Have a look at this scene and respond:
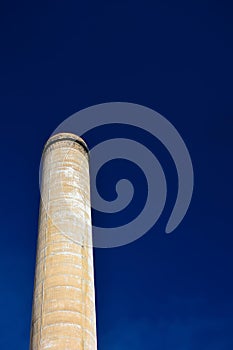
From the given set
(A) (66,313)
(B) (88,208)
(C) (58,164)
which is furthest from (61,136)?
(A) (66,313)

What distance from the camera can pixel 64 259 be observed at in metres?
14.9

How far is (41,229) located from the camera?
16156 mm

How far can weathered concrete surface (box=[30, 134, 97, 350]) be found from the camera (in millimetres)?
13508

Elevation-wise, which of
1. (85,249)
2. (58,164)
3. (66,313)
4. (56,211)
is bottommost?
(66,313)

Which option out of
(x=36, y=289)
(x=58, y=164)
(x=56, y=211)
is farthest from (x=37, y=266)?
(x=58, y=164)

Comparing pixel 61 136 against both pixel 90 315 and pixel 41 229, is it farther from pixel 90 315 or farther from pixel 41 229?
pixel 90 315

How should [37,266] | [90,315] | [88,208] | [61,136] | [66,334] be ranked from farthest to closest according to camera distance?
[61,136] < [88,208] < [37,266] < [90,315] < [66,334]

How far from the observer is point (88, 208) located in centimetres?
1736

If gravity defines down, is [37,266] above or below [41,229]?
below

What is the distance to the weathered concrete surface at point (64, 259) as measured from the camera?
13.5 m

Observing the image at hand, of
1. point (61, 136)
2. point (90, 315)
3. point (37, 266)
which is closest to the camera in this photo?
point (90, 315)

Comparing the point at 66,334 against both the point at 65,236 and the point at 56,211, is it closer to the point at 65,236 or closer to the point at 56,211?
the point at 65,236

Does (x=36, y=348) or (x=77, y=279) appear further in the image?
(x=77, y=279)

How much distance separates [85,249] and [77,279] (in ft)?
4.51
